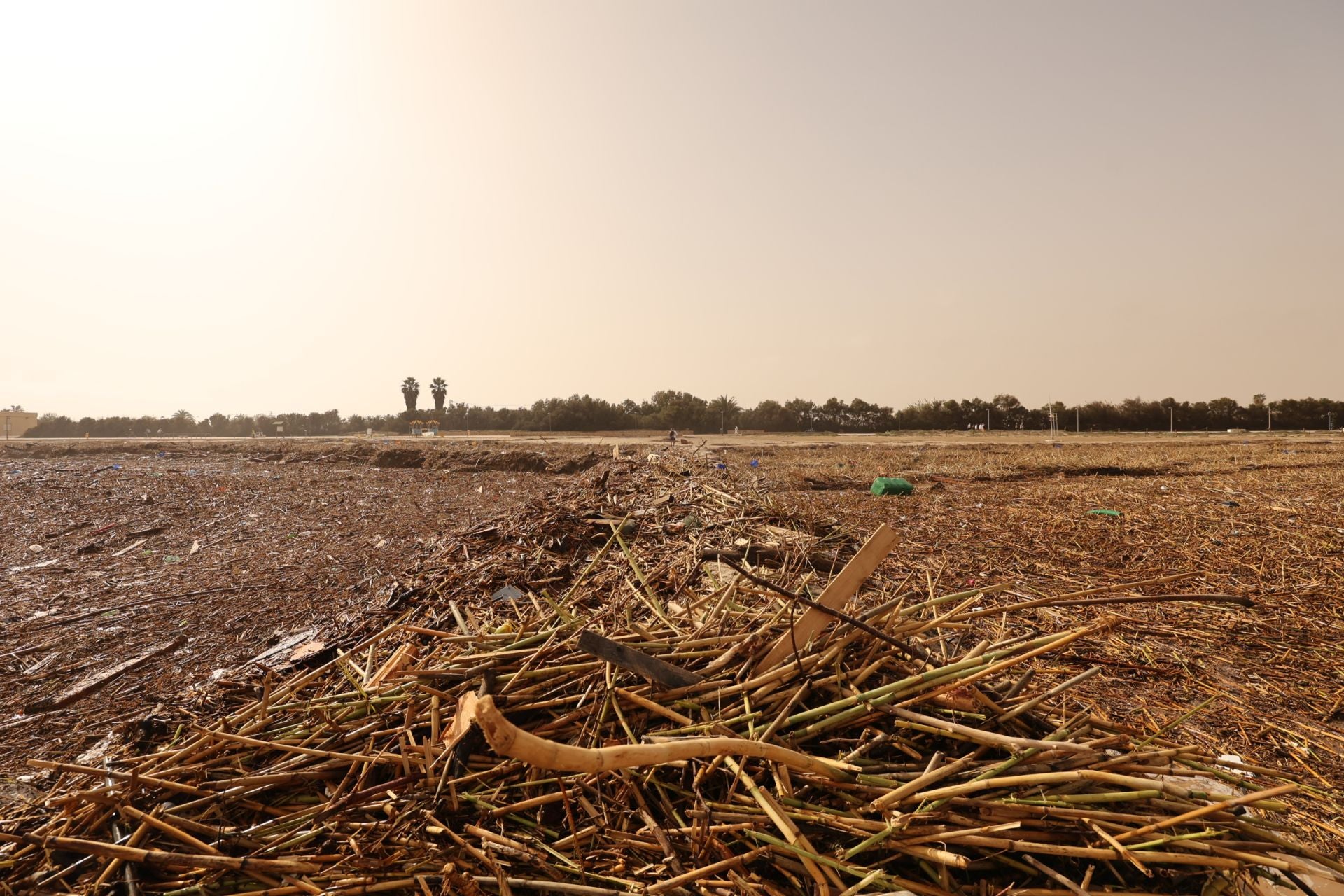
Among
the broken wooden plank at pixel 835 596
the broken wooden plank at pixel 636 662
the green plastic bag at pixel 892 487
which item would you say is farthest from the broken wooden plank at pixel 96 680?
the green plastic bag at pixel 892 487

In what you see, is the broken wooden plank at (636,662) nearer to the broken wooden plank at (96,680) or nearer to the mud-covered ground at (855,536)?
the mud-covered ground at (855,536)

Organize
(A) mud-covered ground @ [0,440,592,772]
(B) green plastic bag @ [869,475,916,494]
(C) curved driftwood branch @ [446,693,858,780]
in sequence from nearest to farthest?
(C) curved driftwood branch @ [446,693,858,780]
(A) mud-covered ground @ [0,440,592,772]
(B) green plastic bag @ [869,475,916,494]

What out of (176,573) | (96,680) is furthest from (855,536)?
(176,573)

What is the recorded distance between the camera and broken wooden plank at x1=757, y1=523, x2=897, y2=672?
5.89ft

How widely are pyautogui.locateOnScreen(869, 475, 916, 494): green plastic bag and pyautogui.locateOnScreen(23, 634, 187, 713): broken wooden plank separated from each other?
9.69 meters

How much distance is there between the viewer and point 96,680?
3908mm

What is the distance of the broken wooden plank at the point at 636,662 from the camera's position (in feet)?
5.11

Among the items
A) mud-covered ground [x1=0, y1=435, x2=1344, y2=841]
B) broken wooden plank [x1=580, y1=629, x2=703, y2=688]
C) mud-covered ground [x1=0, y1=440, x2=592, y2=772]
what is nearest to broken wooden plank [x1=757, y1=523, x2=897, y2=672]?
broken wooden plank [x1=580, y1=629, x2=703, y2=688]

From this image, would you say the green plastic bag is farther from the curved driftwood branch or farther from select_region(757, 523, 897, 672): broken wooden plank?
the curved driftwood branch

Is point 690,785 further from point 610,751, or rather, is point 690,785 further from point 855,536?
point 855,536

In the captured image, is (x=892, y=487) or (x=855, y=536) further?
(x=892, y=487)

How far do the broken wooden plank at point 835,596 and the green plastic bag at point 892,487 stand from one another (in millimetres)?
9227

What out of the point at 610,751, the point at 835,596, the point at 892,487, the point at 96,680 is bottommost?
the point at 96,680

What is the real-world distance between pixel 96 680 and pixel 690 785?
449cm
